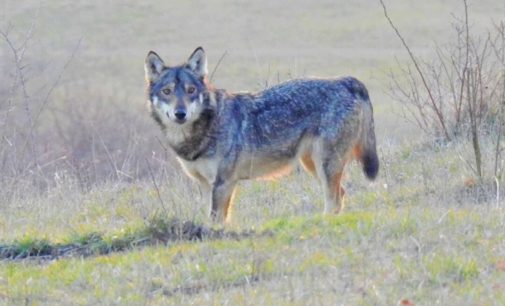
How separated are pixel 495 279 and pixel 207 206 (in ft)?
14.0

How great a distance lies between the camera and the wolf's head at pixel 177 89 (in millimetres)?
11562

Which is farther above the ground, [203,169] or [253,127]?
[253,127]

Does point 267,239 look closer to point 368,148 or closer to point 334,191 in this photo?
point 334,191

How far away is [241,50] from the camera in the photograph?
4403cm

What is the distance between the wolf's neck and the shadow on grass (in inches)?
76.9

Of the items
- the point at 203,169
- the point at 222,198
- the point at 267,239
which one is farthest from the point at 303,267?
the point at 203,169

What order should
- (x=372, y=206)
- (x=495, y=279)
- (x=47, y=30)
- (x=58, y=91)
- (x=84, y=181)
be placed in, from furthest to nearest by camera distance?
(x=47, y=30) < (x=58, y=91) < (x=84, y=181) < (x=372, y=206) < (x=495, y=279)

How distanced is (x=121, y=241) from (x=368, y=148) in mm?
3395

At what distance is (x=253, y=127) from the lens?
11789mm

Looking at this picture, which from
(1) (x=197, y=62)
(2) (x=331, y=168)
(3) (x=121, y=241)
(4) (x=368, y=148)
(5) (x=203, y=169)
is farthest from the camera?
(4) (x=368, y=148)

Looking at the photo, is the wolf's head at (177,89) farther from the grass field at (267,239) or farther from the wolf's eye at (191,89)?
the grass field at (267,239)

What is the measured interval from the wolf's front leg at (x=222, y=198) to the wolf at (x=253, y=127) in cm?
2

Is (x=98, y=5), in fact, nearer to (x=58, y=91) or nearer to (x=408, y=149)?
(x=58, y=91)

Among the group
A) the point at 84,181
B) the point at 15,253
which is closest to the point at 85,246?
the point at 15,253
